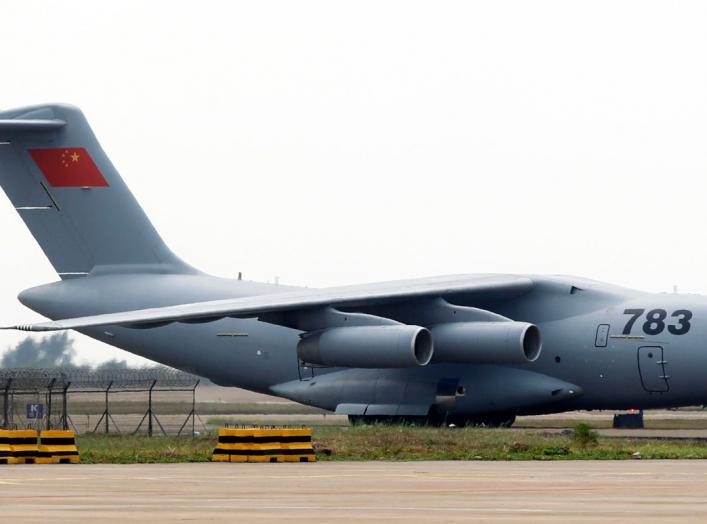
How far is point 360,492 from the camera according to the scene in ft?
43.6

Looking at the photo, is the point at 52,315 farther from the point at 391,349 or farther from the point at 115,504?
the point at 115,504

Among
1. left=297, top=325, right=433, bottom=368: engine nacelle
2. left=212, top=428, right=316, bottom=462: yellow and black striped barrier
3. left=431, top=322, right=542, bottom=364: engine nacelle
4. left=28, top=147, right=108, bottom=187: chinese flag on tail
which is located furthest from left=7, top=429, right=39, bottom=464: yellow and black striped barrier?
left=28, top=147, right=108, bottom=187: chinese flag on tail

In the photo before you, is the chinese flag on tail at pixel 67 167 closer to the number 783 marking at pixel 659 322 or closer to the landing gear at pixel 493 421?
the landing gear at pixel 493 421

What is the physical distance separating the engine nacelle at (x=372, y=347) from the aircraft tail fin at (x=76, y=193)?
203 inches

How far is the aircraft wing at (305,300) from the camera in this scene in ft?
89.5

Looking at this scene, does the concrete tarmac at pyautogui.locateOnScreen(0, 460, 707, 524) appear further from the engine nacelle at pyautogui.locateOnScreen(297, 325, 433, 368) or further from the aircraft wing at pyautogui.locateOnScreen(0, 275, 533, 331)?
the aircraft wing at pyautogui.locateOnScreen(0, 275, 533, 331)

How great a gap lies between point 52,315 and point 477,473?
55.8 feet

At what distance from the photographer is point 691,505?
11883mm

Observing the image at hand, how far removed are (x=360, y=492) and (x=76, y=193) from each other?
1917cm

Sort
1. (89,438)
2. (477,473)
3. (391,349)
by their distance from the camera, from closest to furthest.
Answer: (477,473) → (89,438) → (391,349)

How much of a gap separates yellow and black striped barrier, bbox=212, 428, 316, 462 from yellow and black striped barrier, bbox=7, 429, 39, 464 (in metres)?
2.12

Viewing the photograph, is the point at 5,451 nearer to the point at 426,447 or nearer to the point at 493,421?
the point at 426,447

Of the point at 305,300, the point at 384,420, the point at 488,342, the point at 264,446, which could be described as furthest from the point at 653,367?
the point at 264,446

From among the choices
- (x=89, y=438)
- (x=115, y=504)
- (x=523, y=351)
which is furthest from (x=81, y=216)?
(x=115, y=504)
